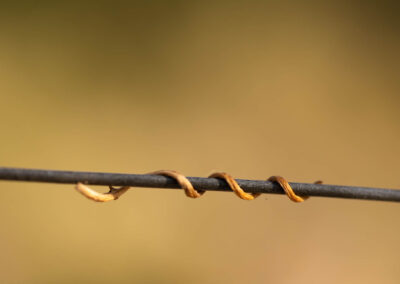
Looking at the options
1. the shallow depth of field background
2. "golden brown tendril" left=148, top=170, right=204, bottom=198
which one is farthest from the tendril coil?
the shallow depth of field background

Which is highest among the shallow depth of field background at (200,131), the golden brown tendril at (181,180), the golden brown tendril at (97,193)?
the shallow depth of field background at (200,131)

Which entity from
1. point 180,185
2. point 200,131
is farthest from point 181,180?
A: point 200,131

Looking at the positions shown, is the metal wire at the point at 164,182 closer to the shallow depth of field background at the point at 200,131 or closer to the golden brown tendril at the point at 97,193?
the golden brown tendril at the point at 97,193

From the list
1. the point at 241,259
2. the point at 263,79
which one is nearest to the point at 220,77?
the point at 263,79

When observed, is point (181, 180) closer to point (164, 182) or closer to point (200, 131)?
point (164, 182)

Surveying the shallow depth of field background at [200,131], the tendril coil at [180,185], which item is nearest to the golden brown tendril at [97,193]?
the tendril coil at [180,185]

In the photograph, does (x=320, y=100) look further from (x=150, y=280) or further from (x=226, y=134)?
(x=150, y=280)
